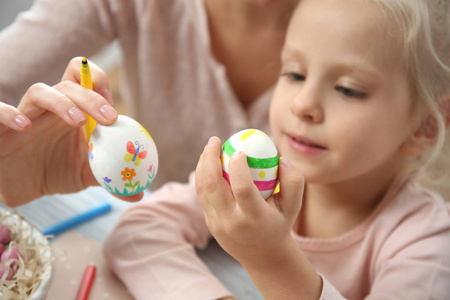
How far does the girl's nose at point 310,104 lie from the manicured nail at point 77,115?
31cm

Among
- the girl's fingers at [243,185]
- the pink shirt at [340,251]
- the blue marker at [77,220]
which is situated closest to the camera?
the girl's fingers at [243,185]

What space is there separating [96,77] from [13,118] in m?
0.12

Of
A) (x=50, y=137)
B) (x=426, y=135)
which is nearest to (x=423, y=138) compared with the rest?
(x=426, y=135)

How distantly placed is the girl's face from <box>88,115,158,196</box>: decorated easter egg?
254mm

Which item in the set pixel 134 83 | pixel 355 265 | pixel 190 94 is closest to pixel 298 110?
pixel 355 265

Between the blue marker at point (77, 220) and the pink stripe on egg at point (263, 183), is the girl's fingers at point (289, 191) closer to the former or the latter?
the pink stripe on egg at point (263, 183)

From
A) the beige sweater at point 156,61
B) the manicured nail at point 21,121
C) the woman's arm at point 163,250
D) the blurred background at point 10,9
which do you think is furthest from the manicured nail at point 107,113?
the blurred background at point 10,9

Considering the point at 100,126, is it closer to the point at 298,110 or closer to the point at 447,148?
the point at 298,110

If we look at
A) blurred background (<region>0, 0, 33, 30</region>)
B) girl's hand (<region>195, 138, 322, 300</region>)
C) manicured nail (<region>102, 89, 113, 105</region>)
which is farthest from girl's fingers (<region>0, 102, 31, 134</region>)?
blurred background (<region>0, 0, 33, 30</region>)

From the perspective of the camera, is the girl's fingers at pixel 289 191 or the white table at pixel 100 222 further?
the white table at pixel 100 222

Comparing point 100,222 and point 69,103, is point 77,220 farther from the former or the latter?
point 69,103

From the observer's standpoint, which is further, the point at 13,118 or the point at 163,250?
the point at 163,250

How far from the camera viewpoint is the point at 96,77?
26.5 inches

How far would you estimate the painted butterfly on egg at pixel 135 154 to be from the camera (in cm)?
61
